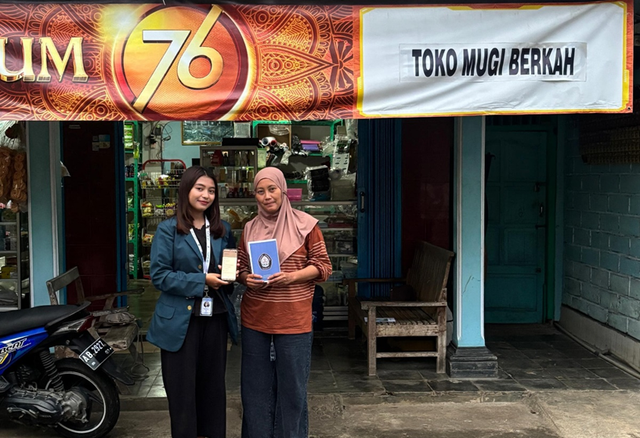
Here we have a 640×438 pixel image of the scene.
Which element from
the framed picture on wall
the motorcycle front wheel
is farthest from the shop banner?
the framed picture on wall

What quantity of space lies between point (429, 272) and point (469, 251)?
59 cm

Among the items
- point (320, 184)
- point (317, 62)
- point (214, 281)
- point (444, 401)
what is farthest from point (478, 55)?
point (320, 184)

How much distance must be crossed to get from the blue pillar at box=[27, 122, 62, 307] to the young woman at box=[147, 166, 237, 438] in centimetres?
155

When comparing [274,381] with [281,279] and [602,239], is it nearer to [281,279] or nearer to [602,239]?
[281,279]

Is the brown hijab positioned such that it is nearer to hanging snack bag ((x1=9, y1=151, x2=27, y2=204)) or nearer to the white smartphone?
the white smartphone

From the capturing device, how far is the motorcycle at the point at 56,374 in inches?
161

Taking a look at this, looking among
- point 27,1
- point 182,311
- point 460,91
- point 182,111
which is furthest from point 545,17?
point 27,1

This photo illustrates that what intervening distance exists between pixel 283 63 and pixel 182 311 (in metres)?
1.69

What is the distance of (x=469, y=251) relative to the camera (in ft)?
17.6

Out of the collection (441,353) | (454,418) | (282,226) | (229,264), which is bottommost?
(454,418)

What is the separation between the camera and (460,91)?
4113 millimetres

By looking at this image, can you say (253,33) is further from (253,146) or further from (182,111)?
(253,146)

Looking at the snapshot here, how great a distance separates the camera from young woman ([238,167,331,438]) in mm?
3662

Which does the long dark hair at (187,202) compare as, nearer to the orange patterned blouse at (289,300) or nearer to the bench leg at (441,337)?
the orange patterned blouse at (289,300)
